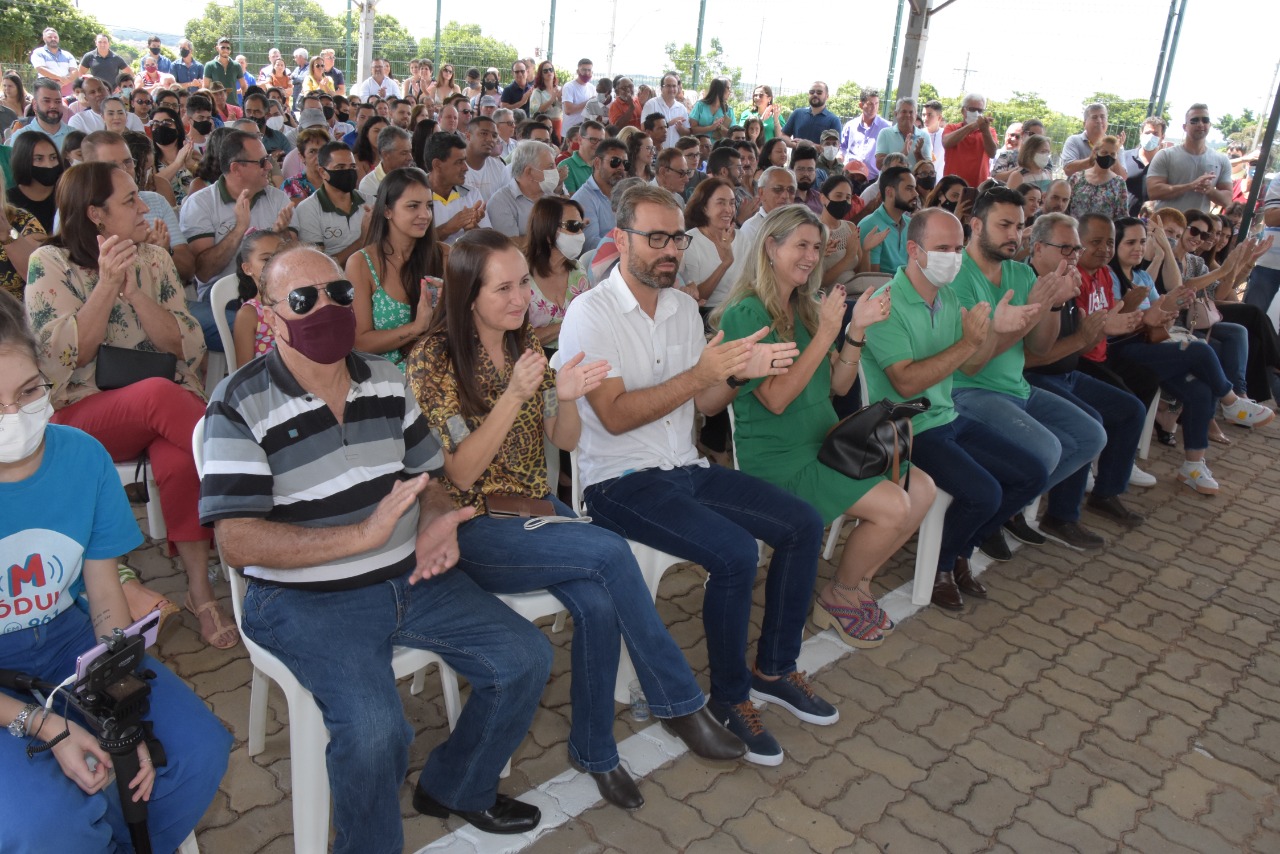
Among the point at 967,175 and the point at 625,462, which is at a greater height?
the point at 967,175

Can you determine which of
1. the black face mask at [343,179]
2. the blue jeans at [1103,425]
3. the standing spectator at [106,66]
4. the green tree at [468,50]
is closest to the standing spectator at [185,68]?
the standing spectator at [106,66]

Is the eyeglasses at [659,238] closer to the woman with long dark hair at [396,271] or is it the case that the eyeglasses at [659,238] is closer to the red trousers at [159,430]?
the woman with long dark hair at [396,271]

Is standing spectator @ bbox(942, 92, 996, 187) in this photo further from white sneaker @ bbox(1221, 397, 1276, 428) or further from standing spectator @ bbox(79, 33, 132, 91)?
standing spectator @ bbox(79, 33, 132, 91)

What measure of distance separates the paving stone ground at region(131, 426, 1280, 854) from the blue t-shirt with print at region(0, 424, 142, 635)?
2.66ft

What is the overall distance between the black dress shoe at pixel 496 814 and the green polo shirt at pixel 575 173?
555cm

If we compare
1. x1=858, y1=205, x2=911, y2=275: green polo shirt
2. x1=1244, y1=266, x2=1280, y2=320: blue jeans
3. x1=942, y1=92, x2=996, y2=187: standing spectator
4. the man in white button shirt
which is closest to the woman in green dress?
the man in white button shirt

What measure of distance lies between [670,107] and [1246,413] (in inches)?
276

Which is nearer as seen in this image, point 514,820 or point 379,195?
point 514,820

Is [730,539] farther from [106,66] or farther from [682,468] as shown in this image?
[106,66]

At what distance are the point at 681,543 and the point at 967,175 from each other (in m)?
7.75

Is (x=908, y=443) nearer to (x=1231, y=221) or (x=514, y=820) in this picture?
(x=514, y=820)

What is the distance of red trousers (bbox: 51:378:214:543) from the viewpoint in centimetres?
292

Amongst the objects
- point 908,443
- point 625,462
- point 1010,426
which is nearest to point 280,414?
point 625,462

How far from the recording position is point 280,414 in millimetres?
2133
